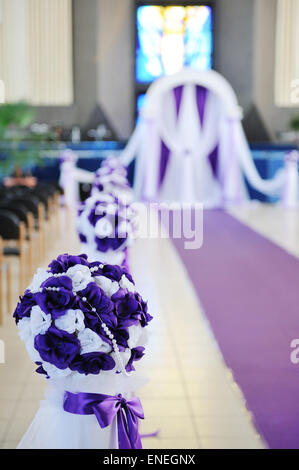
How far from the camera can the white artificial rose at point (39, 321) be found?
87.0 inches

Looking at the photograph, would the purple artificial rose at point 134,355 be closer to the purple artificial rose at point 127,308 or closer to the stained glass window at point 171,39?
the purple artificial rose at point 127,308

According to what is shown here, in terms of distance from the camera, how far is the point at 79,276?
2.28 metres

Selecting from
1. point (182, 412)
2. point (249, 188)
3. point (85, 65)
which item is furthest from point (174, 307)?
point (85, 65)

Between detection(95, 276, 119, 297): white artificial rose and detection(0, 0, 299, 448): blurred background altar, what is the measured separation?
1277 millimetres

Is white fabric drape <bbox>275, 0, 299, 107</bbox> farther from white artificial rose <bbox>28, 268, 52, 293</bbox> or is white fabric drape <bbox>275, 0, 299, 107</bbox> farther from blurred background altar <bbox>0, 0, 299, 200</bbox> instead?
white artificial rose <bbox>28, 268, 52, 293</bbox>

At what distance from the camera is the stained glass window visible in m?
18.0

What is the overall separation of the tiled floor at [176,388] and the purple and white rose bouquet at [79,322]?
31.5 inches

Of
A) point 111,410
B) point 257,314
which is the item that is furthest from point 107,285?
point 257,314

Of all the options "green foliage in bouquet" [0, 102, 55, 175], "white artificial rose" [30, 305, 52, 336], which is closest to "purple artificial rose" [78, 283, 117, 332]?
"white artificial rose" [30, 305, 52, 336]

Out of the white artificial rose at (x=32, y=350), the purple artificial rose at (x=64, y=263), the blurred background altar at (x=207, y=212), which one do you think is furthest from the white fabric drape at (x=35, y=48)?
the white artificial rose at (x=32, y=350)

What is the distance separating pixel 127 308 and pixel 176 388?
75.3 inches

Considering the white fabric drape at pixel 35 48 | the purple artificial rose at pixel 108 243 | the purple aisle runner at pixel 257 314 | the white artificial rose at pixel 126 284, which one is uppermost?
the white fabric drape at pixel 35 48

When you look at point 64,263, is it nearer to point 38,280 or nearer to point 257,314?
point 38,280
